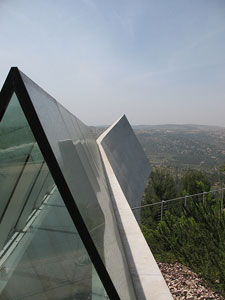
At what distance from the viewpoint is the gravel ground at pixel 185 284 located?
5.00 metres

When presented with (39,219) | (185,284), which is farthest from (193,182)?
(39,219)

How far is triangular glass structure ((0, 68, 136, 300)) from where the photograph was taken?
1.50 metres

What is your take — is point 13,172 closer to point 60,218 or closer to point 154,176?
point 60,218

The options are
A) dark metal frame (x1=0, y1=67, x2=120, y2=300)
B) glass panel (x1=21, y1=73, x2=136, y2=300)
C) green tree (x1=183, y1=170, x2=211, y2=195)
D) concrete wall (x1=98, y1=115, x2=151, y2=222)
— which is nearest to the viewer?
dark metal frame (x1=0, y1=67, x2=120, y2=300)

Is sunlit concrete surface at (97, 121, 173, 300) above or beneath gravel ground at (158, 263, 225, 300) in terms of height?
above

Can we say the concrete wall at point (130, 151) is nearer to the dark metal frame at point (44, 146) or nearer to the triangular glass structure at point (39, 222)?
the triangular glass structure at point (39, 222)

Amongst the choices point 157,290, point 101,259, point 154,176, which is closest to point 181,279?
point 157,290

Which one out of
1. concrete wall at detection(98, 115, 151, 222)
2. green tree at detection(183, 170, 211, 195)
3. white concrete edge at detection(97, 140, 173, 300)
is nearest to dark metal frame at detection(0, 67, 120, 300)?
white concrete edge at detection(97, 140, 173, 300)

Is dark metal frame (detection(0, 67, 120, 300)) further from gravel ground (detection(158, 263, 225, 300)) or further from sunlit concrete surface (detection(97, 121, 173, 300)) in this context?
gravel ground (detection(158, 263, 225, 300))

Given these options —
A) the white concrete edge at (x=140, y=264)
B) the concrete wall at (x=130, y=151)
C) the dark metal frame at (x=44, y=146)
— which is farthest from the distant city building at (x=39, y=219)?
the concrete wall at (x=130, y=151)

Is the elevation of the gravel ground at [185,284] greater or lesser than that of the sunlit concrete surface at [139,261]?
lesser

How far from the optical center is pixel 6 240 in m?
1.76

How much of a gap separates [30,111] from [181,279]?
19.5 feet

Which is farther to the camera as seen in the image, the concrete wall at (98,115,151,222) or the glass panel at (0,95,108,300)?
the concrete wall at (98,115,151,222)
